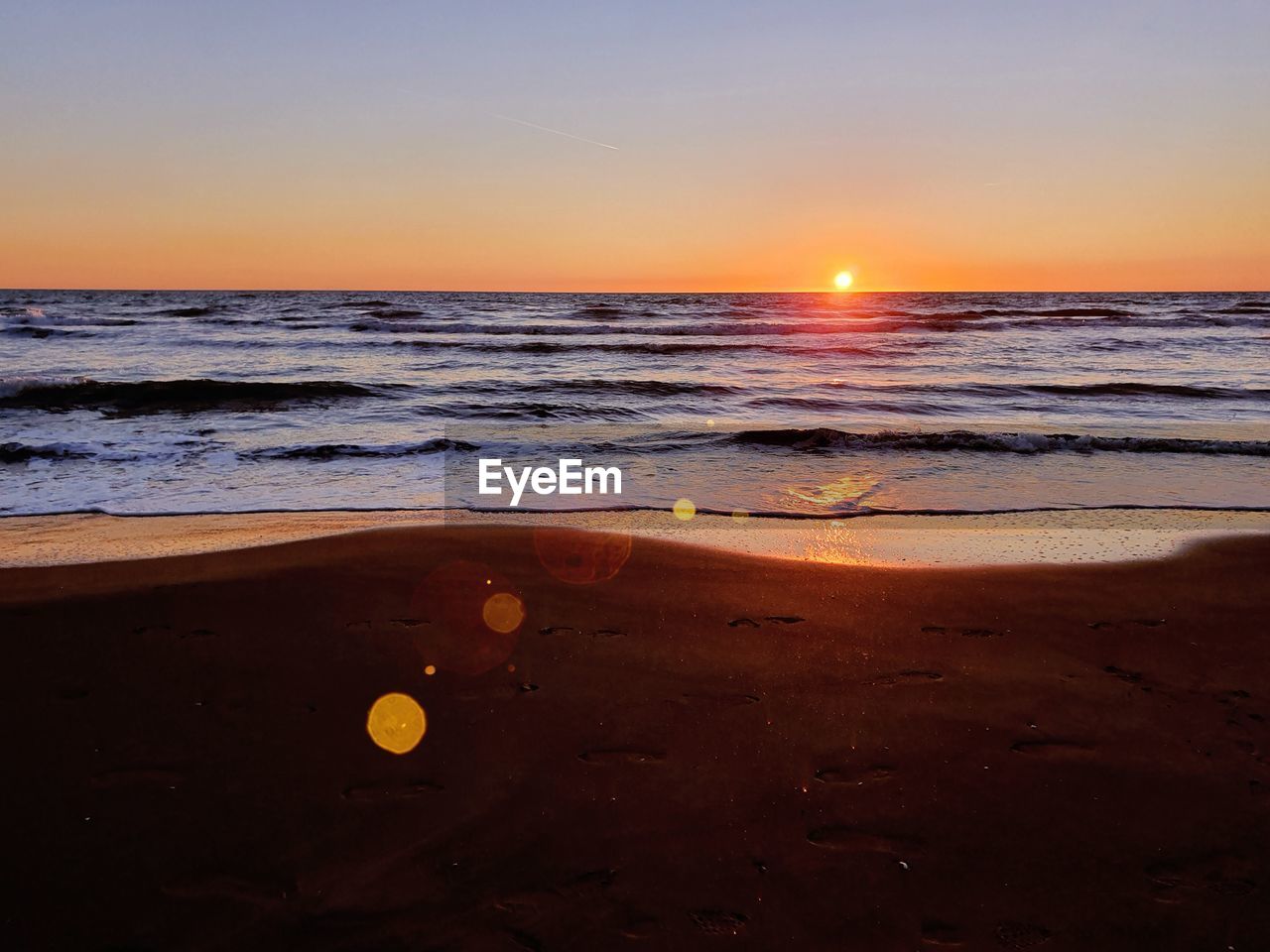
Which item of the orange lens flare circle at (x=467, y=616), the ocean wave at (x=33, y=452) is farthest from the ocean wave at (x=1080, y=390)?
the ocean wave at (x=33, y=452)

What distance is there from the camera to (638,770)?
11.9ft

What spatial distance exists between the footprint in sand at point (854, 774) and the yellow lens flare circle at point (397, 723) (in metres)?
1.91

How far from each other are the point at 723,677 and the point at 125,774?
2.92 meters

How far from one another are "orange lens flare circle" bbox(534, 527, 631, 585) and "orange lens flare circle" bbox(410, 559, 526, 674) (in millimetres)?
537

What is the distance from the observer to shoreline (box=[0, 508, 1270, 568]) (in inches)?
273

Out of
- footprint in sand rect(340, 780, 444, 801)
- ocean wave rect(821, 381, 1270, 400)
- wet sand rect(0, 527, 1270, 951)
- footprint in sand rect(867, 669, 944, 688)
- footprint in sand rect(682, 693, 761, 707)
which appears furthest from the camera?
ocean wave rect(821, 381, 1270, 400)

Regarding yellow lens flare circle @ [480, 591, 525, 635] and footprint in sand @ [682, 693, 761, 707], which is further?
yellow lens flare circle @ [480, 591, 525, 635]

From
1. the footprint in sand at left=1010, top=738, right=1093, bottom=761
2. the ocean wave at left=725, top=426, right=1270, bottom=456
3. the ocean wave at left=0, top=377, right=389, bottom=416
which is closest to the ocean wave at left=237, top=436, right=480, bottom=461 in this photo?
the ocean wave at left=725, top=426, right=1270, bottom=456

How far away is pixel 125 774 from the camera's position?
355 cm

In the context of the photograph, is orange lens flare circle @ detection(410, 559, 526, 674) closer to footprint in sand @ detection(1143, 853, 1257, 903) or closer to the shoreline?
the shoreline

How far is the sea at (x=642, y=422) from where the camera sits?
9.72 m

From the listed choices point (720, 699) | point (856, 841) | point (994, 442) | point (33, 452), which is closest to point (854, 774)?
point (856, 841)

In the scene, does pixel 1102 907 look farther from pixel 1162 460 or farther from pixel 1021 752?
pixel 1162 460

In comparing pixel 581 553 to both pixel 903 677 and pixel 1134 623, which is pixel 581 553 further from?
pixel 1134 623
